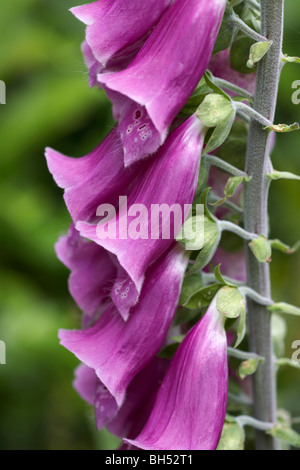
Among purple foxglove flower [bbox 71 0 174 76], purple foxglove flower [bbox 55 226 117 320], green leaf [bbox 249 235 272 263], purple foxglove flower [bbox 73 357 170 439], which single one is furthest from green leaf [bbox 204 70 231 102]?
purple foxglove flower [bbox 73 357 170 439]

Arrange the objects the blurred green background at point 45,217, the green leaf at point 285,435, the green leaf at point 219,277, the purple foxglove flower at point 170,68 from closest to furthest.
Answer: the purple foxglove flower at point 170,68, the green leaf at point 219,277, the green leaf at point 285,435, the blurred green background at point 45,217

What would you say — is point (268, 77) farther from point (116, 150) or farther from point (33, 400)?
point (33, 400)

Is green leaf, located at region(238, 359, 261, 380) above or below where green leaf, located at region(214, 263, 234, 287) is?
below

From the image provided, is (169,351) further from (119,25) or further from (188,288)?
(119,25)

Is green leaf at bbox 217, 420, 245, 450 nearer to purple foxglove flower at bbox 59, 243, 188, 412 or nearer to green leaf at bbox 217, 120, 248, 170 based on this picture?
purple foxglove flower at bbox 59, 243, 188, 412

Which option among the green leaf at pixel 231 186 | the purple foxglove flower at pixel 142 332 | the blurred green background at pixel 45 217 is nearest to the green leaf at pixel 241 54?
the green leaf at pixel 231 186

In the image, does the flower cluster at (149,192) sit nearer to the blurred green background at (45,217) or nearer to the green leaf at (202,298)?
the green leaf at (202,298)

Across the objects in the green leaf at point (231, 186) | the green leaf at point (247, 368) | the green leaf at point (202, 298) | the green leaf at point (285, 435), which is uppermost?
the green leaf at point (231, 186)
